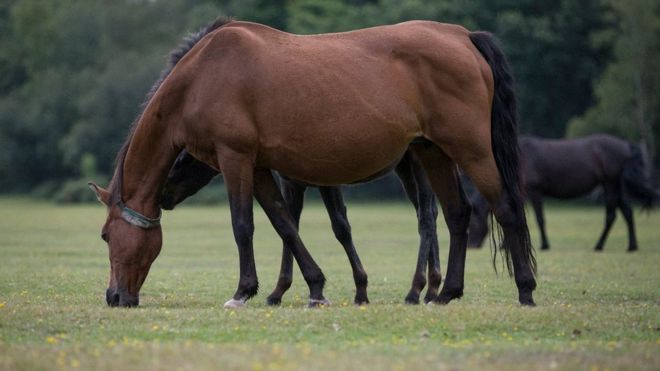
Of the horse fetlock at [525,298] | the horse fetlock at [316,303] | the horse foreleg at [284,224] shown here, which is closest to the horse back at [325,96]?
the horse foreleg at [284,224]

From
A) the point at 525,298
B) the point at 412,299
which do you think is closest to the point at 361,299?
the point at 412,299

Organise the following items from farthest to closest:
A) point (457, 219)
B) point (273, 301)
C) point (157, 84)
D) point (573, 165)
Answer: point (573, 165) → point (273, 301) → point (157, 84) → point (457, 219)

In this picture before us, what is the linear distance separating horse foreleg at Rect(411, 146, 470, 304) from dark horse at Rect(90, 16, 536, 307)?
2 centimetres

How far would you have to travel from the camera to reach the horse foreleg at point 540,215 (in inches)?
927

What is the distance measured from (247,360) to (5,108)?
7432cm

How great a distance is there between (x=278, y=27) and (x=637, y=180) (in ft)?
167

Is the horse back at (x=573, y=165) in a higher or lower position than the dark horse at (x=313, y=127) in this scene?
lower

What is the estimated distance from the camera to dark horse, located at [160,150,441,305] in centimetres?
1139

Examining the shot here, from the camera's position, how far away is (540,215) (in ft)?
79.8

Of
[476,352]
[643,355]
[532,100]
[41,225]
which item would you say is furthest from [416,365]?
[532,100]

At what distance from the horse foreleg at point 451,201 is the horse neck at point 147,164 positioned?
262 centimetres

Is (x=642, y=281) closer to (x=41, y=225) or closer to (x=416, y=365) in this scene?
(x=416, y=365)

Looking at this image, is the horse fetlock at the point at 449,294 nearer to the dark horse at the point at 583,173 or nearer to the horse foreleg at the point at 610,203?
the dark horse at the point at 583,173

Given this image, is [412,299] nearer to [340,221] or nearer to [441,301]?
[441,301]
